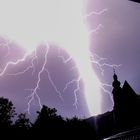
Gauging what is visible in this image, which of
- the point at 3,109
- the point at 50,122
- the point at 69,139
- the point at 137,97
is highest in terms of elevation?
the point at 3,109

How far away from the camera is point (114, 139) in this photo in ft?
12.8

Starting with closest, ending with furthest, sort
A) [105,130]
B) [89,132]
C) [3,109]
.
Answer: [89,132] < [105,130] < [3,109]

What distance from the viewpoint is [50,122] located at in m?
19.2

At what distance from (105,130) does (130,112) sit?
15.8 feet

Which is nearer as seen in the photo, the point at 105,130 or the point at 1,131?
the point at 1,131

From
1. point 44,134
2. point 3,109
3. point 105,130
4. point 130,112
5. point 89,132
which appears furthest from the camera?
point 3,109

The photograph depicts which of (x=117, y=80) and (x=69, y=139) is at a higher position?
(x=117, y=80)

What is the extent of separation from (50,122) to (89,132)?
12.6 feet

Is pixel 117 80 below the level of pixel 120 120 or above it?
above

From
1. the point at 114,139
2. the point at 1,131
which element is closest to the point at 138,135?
the point at 114,139

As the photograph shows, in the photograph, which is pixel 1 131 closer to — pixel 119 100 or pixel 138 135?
pixel 138 135

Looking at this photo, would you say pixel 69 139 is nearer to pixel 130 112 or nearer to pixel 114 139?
pixel 114 139

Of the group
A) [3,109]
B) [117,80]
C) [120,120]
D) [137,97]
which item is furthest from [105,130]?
[3,109]

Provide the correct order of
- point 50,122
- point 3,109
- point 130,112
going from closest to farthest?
1. point 50,122
2. point 130,112
3. point 3,109
